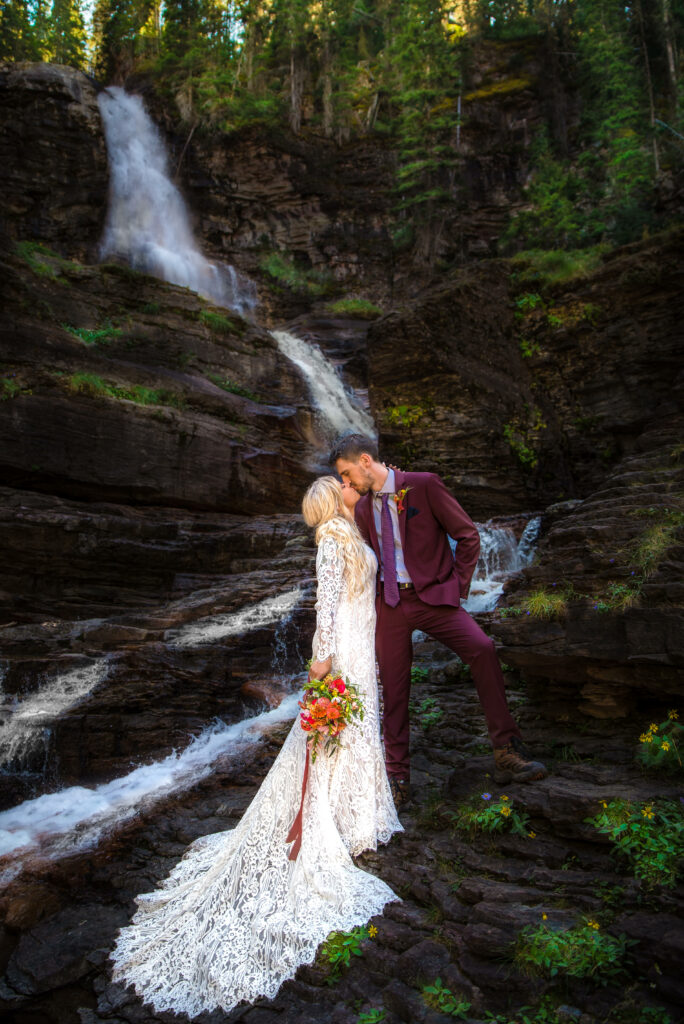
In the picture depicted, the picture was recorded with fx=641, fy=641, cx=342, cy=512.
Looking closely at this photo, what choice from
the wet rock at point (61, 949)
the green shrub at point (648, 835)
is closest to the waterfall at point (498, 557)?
the green shrub at point (648, 835)

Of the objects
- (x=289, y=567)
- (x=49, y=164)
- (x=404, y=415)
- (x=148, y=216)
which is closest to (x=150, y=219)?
(x=148, y=216)

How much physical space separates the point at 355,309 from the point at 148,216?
840 centimetres

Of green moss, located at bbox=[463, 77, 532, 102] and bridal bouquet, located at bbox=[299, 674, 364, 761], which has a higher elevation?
green moss, located at bbox=[463, 77, 532, 102]

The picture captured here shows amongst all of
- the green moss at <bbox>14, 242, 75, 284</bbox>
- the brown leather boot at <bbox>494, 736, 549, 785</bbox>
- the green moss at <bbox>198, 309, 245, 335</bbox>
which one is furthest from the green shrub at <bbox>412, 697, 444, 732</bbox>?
the green moss at <bbox>14, 242, 75, 284</bbox>

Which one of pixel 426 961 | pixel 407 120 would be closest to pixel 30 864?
pixel 426 961

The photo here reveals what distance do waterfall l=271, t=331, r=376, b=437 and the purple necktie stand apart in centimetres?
1257

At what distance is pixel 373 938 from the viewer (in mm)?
3324

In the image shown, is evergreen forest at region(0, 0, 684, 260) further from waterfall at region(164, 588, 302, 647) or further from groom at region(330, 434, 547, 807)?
groom at region(330, 434, 547, 807)

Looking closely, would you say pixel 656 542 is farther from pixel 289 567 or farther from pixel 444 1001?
pixel 289 567

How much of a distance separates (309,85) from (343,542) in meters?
30.3

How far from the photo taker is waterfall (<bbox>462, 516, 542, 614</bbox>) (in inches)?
392

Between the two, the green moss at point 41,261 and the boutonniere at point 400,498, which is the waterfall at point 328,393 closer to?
the green moss at point 41,261

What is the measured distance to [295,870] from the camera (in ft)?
11.7

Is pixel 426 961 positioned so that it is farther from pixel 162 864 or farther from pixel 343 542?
pixel 162 864
